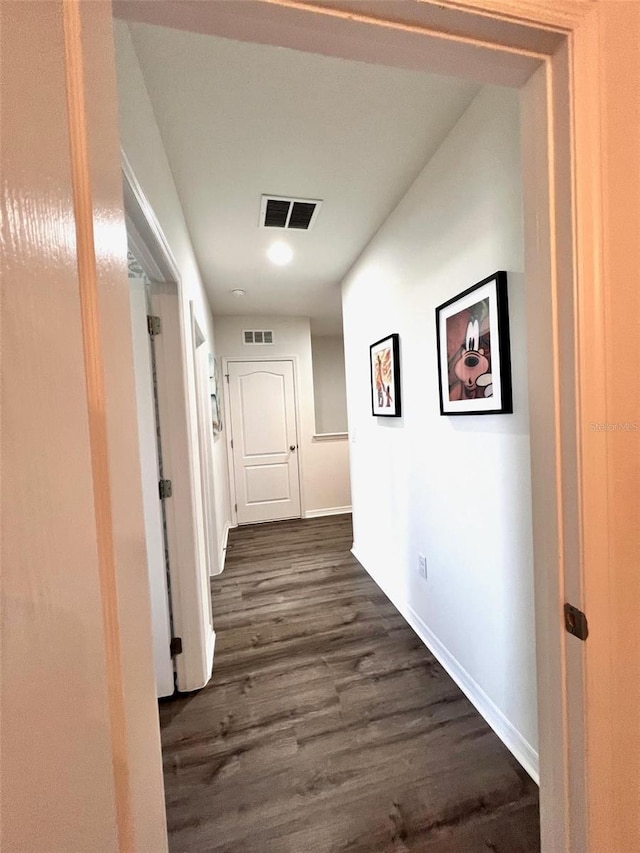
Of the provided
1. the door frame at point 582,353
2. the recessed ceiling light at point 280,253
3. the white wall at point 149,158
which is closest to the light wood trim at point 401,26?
the door frame at point 582,353

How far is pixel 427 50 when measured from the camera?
0.67m

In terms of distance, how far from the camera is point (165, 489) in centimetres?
171

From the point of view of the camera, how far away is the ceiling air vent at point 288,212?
6.53ft

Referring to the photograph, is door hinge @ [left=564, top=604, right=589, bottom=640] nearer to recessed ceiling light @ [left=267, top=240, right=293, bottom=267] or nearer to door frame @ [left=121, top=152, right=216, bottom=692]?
door frame @ [left=121, top=152, right=216, bottom=692]

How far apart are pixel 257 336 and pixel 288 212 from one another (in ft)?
7.67

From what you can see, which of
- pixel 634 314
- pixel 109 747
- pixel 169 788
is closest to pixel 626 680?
pixel 634 314

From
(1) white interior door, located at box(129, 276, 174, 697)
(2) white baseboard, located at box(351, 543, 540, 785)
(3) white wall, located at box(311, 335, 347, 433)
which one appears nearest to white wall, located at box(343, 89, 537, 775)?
(2) white baseboard, located at box(351, 543, 540, 785)

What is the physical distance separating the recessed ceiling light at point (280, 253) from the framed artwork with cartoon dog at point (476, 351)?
4.48ft

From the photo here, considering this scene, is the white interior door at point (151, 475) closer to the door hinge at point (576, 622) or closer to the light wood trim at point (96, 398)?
the light wood trim at point (96, 398)

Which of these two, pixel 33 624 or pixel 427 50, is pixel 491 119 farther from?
pixel 33 624

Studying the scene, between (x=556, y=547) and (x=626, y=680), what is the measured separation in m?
0.30

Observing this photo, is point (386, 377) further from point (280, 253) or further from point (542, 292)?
point (542, 292)

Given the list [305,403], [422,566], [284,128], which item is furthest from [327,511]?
[284,128]

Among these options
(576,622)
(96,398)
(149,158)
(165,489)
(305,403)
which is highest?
(149,158)
